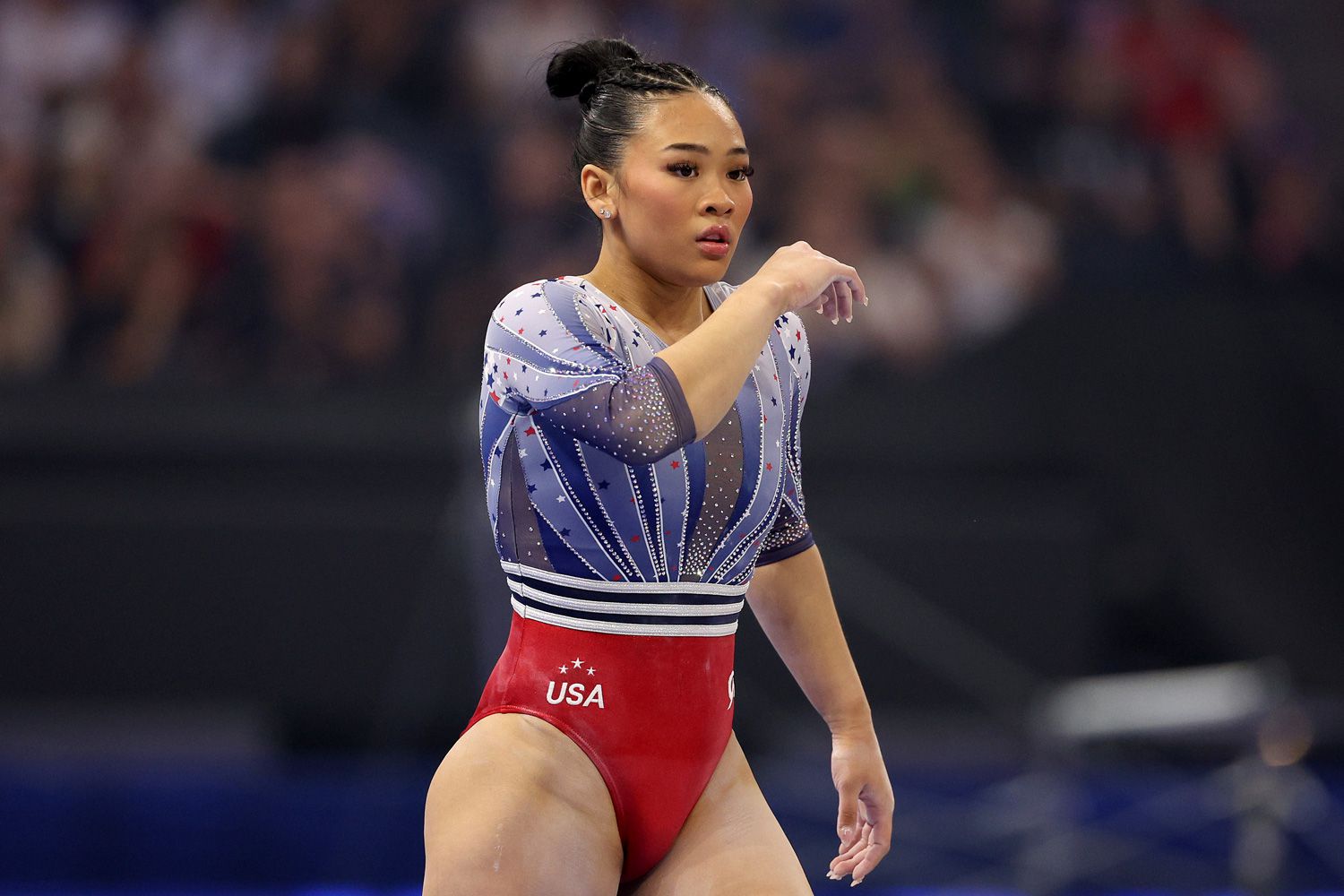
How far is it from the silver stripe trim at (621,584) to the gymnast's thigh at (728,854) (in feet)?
0.87

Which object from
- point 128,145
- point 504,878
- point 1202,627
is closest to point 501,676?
point 504,878

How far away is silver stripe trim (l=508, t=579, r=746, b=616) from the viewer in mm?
2182

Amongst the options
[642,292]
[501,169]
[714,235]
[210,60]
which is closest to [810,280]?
[714,235]

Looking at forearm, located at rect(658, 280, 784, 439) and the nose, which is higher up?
the nose

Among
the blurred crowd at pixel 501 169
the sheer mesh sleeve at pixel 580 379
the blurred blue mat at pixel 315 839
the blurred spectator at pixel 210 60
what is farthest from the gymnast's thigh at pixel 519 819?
the blurred spectator at pixel 210 60

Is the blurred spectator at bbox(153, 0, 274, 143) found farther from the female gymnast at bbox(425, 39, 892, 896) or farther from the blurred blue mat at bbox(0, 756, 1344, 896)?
the female gymnast at bbox(425, 39, 892, 896)

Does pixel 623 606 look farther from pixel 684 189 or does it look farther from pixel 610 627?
pixel 684 189

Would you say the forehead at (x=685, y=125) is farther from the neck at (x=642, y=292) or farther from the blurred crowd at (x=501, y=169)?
the blurred crowd at (x=501, y=169)

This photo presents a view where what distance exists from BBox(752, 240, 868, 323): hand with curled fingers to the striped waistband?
0.42 m

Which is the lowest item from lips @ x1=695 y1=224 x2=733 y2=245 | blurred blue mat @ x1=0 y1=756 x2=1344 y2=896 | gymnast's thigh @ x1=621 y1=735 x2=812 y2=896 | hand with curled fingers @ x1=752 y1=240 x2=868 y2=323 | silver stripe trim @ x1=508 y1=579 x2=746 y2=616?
blurred blue mat @ x1=0 y1=756 x2=1344 y2=896

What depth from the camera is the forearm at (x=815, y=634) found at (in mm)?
2434

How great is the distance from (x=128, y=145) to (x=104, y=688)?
89.7 inches

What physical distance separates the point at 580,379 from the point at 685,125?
0.42 m

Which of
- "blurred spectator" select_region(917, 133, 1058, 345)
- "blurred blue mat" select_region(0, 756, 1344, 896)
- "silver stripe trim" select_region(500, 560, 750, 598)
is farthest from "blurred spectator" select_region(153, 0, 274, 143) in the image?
"silver stripe trim" select_region(500, 560, 750, 598)
